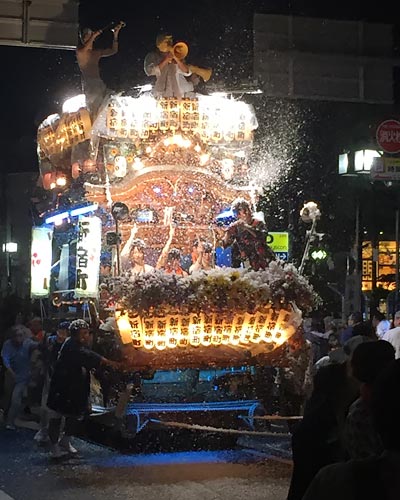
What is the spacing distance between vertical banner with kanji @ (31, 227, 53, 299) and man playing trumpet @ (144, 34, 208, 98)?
290 cm

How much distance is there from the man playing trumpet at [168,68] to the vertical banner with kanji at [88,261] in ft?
7.60

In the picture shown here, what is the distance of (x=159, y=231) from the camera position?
1242 centimetres

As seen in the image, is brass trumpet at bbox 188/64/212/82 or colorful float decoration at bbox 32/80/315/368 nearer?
colorful float decoration at bbox 32/80/315/368

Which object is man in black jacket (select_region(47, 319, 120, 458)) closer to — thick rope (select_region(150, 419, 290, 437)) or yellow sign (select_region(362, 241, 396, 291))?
thick rope (select_region(150, 419, 290, 437))

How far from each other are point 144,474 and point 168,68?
5.80 metres

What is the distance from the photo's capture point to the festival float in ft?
31.7

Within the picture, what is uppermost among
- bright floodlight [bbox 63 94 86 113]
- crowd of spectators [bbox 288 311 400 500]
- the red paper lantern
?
bright floodlight [bbox 63 94 86 113]

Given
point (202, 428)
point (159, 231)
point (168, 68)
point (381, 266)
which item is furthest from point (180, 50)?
point (381, 266)

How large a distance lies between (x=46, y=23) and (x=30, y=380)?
19.7 feet

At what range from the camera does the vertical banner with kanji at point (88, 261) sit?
36.0ft

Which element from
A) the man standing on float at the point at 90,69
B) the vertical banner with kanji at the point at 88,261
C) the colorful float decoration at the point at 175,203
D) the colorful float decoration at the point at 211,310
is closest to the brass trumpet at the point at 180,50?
the colorful float decoration at the point at 175,203

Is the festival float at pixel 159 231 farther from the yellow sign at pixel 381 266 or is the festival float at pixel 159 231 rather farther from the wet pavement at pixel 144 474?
the yellow sign at pixel 381 266

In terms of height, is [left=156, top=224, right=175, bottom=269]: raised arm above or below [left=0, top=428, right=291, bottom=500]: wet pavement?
above

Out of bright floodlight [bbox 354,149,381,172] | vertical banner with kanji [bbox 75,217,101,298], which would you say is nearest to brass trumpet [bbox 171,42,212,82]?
vertical banner with kanji [bbox 75,217,101,298]
